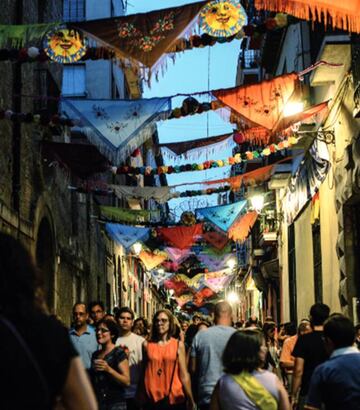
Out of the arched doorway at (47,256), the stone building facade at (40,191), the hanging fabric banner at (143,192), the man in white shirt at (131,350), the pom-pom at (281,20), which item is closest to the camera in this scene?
the man in white shirt at (131,350)

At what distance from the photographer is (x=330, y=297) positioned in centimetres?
1583

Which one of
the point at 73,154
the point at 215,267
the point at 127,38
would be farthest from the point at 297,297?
the point at 215,267

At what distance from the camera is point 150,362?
339 inches

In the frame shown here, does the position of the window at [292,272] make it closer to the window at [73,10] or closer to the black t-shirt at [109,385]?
the window at [73,10]

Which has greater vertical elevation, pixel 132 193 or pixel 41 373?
pixel 132 193

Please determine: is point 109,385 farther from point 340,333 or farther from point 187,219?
point 187,219

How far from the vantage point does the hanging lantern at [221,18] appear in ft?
34.3

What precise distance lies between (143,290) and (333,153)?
3784 cm

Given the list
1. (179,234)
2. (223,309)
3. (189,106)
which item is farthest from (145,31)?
(179,234)

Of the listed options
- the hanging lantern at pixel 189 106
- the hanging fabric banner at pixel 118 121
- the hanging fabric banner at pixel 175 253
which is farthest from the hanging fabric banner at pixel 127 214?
the hanging lantern at pixel 189 106

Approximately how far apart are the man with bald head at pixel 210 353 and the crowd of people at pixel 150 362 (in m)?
0.01

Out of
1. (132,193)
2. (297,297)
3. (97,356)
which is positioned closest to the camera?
(97,356)

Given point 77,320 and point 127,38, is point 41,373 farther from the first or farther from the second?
point 127,38

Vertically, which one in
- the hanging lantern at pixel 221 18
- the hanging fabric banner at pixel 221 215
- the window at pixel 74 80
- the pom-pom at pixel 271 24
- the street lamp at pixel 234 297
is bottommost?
the street lamp at pixel 234 297
